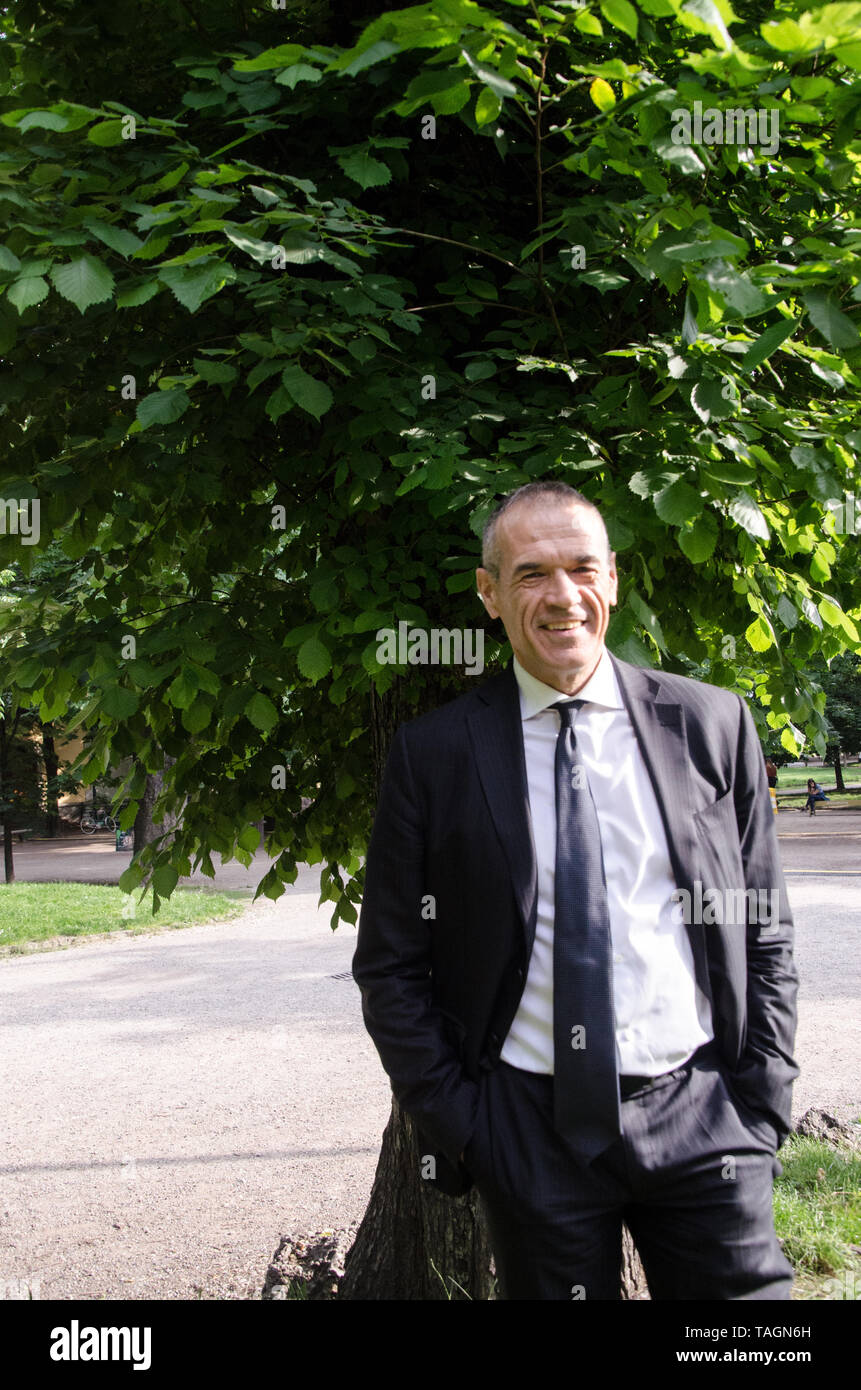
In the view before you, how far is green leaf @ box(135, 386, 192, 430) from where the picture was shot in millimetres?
2704

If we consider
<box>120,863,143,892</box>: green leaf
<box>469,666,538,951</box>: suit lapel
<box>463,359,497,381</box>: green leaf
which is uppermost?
<box>463,359,497,381</box>: green leaf

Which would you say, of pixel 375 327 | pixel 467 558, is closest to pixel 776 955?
pixel 467 558

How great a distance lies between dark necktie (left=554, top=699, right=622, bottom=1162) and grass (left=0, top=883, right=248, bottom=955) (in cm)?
987

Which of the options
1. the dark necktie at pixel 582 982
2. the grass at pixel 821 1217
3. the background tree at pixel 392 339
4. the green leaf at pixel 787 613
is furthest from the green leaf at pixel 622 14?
the grass at pixel 821 1217

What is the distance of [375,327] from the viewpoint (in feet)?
8.90

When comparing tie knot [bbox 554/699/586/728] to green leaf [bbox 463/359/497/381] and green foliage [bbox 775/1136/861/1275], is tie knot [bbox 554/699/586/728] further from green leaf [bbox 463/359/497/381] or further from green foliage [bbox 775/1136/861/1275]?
green foliage [bbox 775/1136/861/1275]

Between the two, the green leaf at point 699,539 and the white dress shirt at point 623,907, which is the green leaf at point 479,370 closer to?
the green leaf at point 699,539

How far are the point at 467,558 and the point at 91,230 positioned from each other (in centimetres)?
123

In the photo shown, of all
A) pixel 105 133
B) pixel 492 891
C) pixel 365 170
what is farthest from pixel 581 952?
pixel 105 133

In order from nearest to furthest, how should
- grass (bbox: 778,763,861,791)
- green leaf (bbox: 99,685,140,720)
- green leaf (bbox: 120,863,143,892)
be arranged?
green leaf (bbox: 99,685,140,720) < green leaf (bbox: 120,863,143,892) < grass (bbox: 778,763,861,791)

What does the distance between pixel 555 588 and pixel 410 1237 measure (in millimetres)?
2654

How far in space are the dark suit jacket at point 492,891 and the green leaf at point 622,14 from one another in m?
1.28

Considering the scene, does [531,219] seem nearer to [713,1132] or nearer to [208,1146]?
[713,1132]

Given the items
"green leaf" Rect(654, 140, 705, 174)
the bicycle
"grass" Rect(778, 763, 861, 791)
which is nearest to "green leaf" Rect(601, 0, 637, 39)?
"green leaf" Rect(654, 140, 705, 174)
